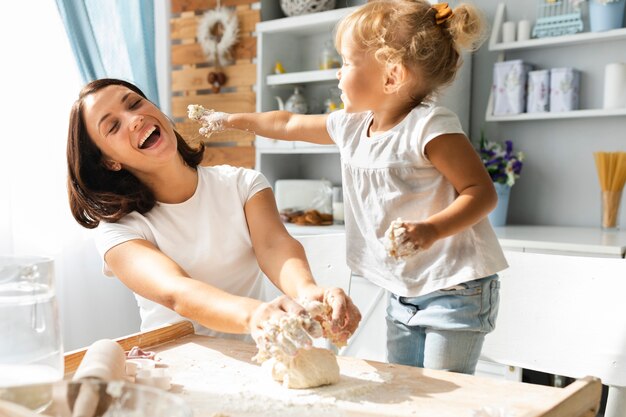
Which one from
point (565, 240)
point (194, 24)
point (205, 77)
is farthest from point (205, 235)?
point (194, 24)

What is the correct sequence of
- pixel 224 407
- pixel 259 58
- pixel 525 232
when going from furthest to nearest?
pixel 259 58
pixel 525 232
pixel 224 407

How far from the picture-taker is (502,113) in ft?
9.52

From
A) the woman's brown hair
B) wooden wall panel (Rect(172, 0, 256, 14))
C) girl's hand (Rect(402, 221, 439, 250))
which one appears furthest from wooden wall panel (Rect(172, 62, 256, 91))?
girl's hand (Rect(402, 221, 439, 250))

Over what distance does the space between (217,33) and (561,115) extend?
1.76 meters

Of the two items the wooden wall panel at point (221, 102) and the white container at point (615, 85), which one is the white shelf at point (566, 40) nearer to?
the white container at point (615, 85)

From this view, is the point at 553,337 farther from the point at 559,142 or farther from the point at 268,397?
the point at 559,142

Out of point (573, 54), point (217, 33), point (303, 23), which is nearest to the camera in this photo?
point (573, 54)

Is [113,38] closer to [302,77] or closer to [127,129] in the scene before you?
[302,77]

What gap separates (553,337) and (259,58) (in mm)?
2370

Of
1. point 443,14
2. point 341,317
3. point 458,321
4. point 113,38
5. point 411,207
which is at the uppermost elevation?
point 113,38

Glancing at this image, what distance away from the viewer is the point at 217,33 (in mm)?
3439

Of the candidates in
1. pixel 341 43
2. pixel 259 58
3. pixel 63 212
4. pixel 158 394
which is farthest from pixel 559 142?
pixel 158 394

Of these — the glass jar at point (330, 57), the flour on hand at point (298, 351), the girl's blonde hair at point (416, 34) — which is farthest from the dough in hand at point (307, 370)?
the glass jar at point (330, 57)

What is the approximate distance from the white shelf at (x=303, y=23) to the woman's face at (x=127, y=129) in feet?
6.00
